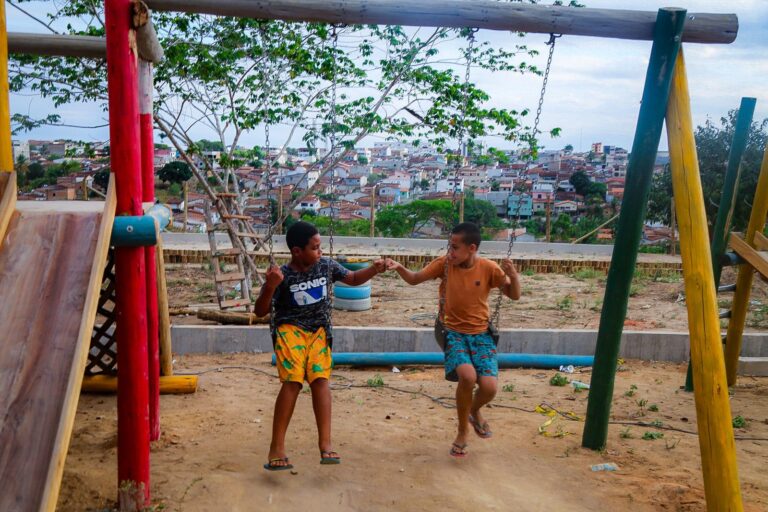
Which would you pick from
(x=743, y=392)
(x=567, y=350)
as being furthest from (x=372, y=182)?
(x=743, y=392)

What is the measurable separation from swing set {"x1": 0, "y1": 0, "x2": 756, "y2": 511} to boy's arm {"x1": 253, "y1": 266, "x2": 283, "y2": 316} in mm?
690

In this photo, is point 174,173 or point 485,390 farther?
point 174,173

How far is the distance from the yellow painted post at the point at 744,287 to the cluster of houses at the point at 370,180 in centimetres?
197

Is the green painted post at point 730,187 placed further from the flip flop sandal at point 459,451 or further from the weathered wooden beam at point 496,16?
the flip flop sandal at point 459,451

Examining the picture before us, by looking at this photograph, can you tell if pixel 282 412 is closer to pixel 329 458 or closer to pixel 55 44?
pixel 329 458

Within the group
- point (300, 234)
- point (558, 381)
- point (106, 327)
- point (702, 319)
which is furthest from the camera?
point (558, 381)

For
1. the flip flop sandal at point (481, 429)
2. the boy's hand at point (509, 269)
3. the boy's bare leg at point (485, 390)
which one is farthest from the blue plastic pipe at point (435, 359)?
the boy's hand at point (509, 269)

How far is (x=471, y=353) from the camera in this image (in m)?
4.71

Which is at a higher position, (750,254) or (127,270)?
(127,270)

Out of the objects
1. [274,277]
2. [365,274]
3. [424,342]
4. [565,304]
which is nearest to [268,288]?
[274,277]

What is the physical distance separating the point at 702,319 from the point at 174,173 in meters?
19.0

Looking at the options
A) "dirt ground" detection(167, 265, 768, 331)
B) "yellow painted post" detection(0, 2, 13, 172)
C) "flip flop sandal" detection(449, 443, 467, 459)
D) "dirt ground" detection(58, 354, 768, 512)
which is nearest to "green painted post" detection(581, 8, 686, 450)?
"dirt ground" detection(58, 354, 768, 512)

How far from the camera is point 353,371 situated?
7254 mm

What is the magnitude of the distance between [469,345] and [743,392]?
3.44m
